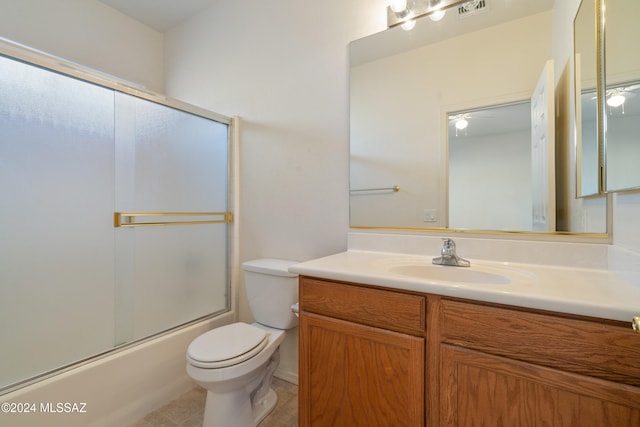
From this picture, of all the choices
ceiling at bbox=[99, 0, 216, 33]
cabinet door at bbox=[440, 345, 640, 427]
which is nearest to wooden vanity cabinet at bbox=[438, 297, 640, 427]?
cabinet door at bbox=[440, 345, 640, 427]

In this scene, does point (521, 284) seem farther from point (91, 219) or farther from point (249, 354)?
point (91, 219)

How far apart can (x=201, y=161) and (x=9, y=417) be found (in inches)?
57.7

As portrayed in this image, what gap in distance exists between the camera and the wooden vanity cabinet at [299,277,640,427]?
641 millimetres

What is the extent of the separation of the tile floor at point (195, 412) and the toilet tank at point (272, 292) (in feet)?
1.37

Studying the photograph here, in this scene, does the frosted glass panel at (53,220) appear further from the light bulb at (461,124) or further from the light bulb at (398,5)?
the light bulb at (461,124)

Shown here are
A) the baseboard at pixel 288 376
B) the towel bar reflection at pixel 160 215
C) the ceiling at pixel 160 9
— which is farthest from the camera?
the ceiling at pixel 160 9

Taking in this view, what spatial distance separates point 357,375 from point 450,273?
1.76 ft

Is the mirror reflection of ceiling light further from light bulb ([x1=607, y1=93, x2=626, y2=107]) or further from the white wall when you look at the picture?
the white wall

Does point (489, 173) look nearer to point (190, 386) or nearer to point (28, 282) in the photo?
point (190, 386)

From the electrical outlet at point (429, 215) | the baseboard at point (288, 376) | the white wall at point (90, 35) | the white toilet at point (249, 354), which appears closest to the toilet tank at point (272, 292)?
the white toilet at point (249, 354)

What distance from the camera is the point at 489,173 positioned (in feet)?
4.00

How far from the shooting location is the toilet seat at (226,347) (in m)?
1.18

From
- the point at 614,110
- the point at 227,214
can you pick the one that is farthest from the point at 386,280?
the point at 227,214

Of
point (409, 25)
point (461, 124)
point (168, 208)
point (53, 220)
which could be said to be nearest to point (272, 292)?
point (168, 208)
